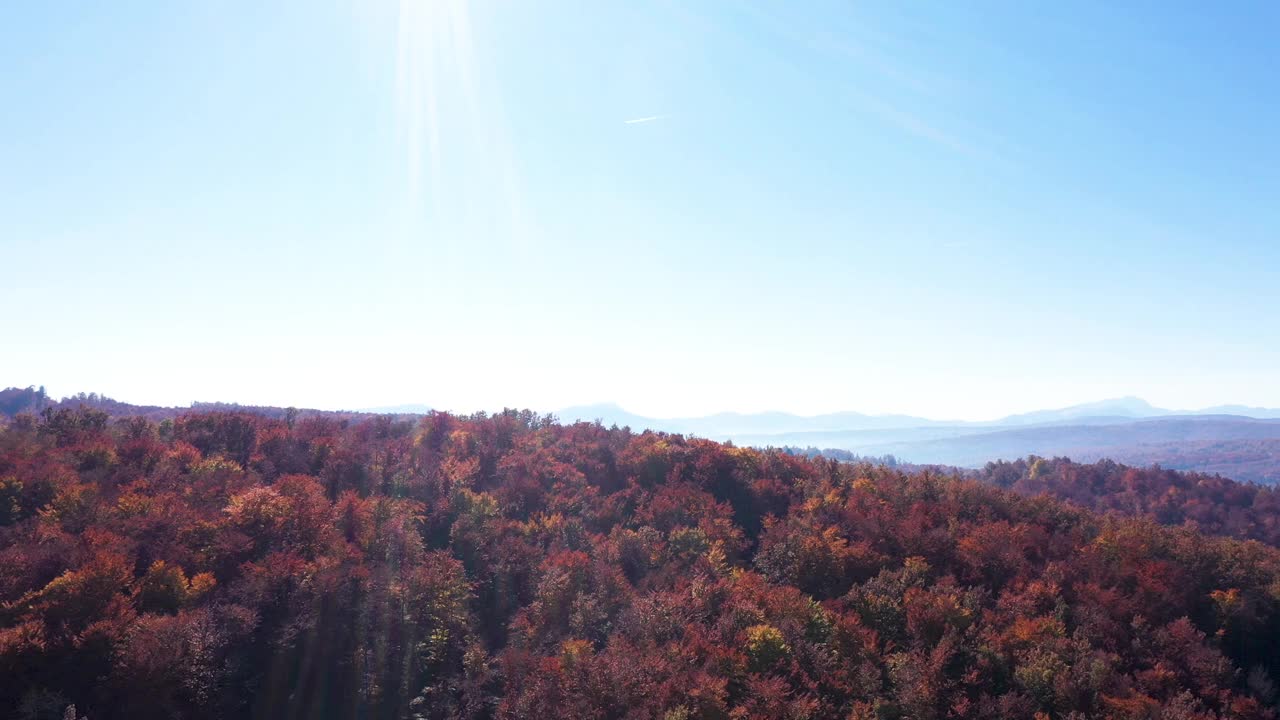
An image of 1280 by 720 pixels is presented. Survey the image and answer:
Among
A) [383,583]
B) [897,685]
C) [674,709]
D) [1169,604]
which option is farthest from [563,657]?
[1169,604]

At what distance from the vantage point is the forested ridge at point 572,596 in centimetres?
1502

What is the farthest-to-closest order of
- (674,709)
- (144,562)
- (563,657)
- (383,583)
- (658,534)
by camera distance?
(658,534), (383,583), (144,562), (563,657), (674,709)

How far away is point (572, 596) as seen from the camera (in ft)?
70.3

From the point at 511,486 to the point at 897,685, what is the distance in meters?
20.3

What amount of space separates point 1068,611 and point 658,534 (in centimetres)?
1496

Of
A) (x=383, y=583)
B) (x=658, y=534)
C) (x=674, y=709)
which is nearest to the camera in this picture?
(x=674, y=709)

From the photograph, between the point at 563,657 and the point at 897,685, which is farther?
the point at 563,657

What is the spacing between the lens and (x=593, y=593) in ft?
71.6

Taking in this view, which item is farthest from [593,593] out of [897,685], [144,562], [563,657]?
[144,562]

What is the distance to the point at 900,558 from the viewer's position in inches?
945

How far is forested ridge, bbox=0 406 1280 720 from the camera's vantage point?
15023 mm

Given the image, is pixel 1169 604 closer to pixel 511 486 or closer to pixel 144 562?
pixel 511 486

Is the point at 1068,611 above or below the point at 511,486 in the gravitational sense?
below

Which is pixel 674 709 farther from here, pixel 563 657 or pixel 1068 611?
pixel 1068 611
